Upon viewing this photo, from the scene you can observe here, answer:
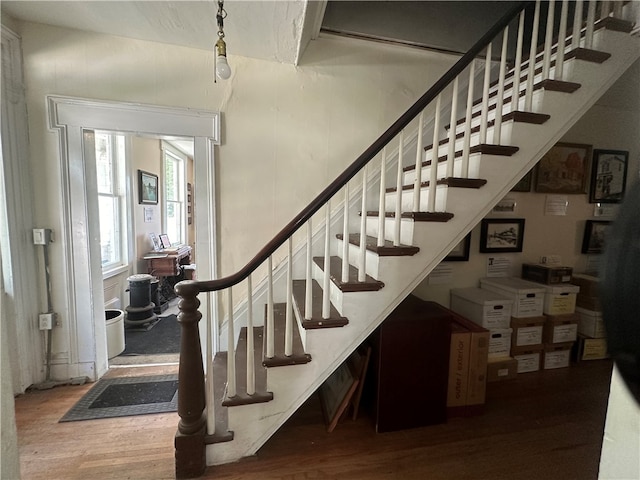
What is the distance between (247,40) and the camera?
194 cm

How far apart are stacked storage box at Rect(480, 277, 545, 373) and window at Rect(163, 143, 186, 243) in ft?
16.2

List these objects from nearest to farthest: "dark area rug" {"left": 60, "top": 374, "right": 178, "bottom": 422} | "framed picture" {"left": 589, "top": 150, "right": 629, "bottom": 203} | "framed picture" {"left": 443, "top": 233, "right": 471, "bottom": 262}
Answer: "dark area rug" {"left": 60, "top": 374, "right": 178, "bottom": 422} < "framed picture" {"left": 443, "top": 233, "right": 471, "bottom": 262} < "framed picture" {"left": 589, "top": 150, "right": 629, "bottom": 203}

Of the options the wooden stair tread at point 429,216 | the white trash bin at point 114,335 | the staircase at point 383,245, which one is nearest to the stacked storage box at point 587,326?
the staircase at point 383,245

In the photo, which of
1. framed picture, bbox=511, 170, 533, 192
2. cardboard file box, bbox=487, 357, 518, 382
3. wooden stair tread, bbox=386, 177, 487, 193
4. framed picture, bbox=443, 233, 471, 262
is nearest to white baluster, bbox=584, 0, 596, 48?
wooden stair tread, bbox=386, 177, 487, 193

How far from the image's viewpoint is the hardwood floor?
1434 millimetres

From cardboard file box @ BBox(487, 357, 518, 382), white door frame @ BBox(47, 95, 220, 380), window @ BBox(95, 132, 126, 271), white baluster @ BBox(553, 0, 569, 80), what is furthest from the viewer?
window @ BBox(95, 132, 126, 271)

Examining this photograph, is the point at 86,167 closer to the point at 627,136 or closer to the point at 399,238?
the point at 399,238

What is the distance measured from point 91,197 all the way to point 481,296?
3.31 meters

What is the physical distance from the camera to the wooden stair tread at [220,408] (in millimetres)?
1439

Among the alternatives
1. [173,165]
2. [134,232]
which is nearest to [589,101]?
[134,232]

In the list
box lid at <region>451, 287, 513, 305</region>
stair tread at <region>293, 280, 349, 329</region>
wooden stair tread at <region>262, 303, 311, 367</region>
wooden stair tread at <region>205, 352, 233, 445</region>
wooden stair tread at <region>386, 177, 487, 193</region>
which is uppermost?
wooden stair tread at <region>386, 177, 487, 193</region>

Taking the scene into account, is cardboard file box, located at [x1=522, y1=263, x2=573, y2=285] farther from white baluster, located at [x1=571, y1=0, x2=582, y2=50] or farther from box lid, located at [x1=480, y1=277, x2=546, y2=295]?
white baluster, located at [x1=571, y1=0, x2=582, y2=50]

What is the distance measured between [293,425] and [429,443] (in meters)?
0.84

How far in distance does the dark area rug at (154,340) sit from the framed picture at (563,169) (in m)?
3.99
